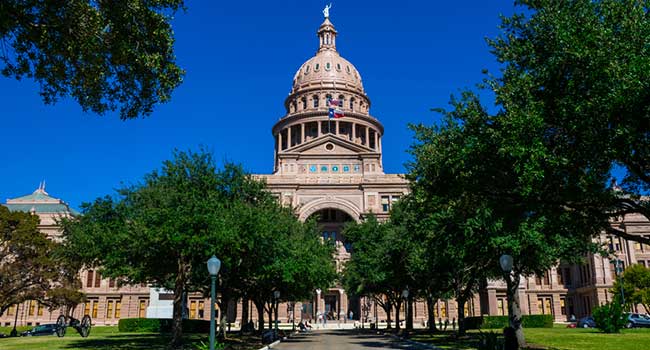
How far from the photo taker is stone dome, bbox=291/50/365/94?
373 feet

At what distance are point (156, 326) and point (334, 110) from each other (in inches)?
2160

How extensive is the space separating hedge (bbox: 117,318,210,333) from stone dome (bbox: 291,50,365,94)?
67.4 m

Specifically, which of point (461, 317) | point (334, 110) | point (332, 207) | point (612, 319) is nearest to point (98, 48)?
point (461, 317)

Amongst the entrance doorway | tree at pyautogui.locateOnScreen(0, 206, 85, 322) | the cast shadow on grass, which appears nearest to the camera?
the cast shadow on grass

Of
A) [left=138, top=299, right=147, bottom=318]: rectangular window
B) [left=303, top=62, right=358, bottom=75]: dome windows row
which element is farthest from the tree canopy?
[left=303, top=62, right=358, bottom=75]: dome windows row

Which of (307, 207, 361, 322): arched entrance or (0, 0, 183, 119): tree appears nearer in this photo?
(0, 0, 183, 119): tree

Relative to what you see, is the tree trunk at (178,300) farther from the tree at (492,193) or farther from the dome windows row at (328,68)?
the dome windows row at (328,68)

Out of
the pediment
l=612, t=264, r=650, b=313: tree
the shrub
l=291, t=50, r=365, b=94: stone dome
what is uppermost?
l=291, t=50, r=365, b=94: stone dome

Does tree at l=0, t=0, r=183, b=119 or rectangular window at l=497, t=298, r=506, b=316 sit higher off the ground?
tree at l=0, t=0, r=183, b=119

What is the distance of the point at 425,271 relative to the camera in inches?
1433

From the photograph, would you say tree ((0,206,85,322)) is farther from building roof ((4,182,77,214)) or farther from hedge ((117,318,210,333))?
building roof ((4,182,77,214))

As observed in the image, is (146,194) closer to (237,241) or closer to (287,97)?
(237,241)

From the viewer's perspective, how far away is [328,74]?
11512cm

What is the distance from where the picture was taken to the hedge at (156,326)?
51.3 metres
